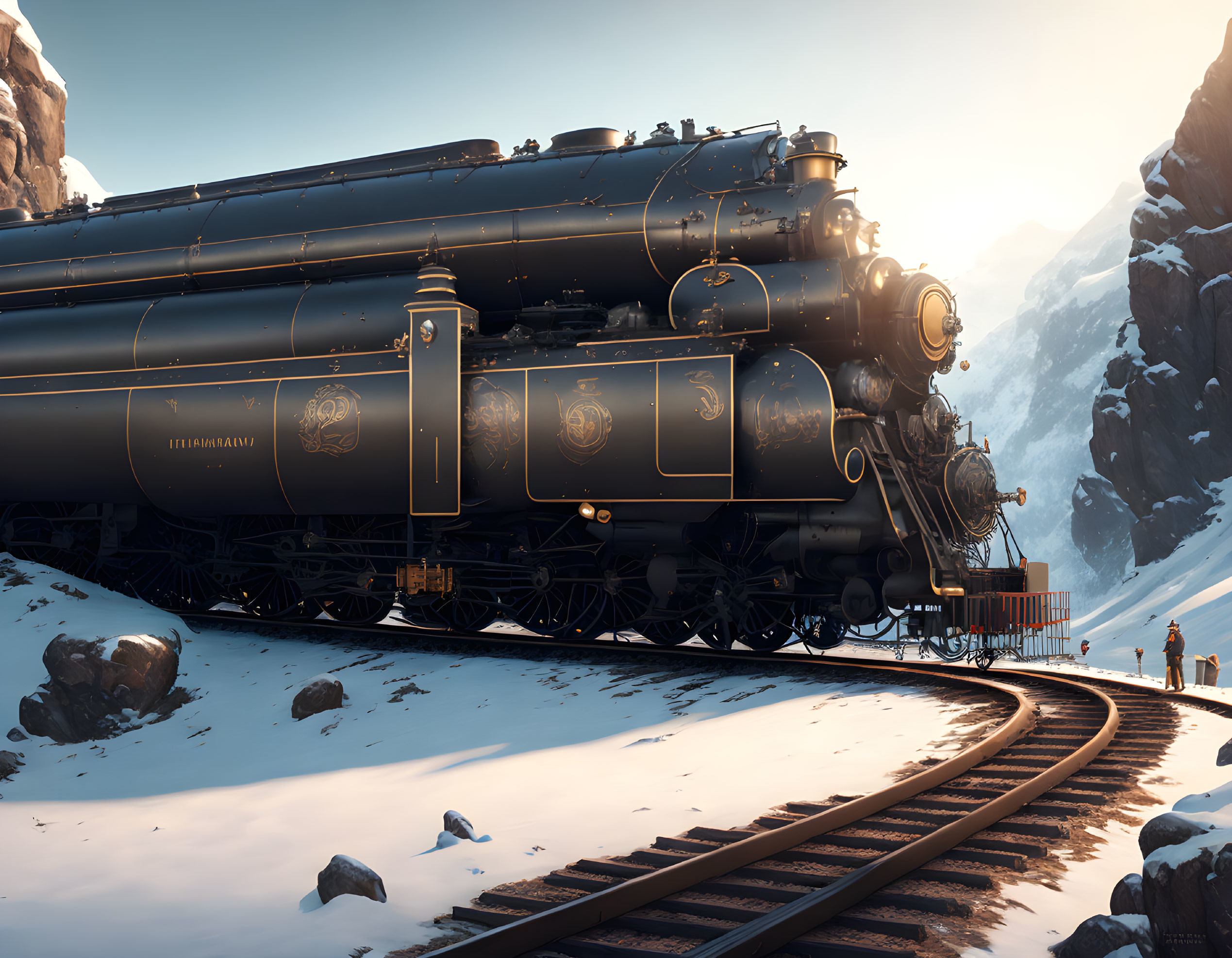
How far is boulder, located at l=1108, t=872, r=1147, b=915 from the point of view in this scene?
3455 millimetres

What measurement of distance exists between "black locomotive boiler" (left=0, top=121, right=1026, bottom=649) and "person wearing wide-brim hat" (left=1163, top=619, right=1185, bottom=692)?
2228mm

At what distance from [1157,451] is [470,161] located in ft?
147

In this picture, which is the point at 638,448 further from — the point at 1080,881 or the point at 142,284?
the point at 142,284

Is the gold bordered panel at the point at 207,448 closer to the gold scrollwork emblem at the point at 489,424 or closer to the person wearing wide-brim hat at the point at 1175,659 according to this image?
the gold scrollwork emblem at the point at 489,424

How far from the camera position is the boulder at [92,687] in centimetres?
995

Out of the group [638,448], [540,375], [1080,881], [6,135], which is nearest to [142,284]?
[540,375]

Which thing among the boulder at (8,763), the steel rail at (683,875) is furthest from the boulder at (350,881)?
the boulder at (8,763)

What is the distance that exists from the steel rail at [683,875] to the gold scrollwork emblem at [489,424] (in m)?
6.58

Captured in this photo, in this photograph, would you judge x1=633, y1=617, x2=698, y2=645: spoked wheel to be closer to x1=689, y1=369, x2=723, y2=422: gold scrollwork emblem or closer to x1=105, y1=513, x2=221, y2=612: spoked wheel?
x1=689, y1=369, x2=723, y2=422: gold scrollwork emblem

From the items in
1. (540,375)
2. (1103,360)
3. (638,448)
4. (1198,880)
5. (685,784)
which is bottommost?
(685,784)

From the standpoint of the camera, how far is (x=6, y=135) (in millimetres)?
29172

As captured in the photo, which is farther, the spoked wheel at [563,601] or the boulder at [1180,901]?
the spoked wheel at [563,601]

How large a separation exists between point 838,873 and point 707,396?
6.61 m

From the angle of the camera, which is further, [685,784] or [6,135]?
[6,135]
